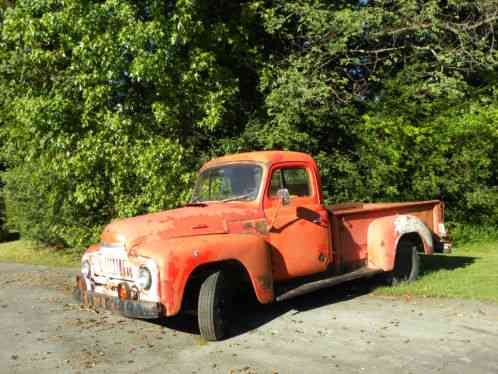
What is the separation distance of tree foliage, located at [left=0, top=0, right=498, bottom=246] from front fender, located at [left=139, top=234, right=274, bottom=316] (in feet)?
13.8

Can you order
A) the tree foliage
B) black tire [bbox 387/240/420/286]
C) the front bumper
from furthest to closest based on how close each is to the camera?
the tree foliage
black tire [bbox 387/240/420/286]
the front bumper

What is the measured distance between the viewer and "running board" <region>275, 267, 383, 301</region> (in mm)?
6066

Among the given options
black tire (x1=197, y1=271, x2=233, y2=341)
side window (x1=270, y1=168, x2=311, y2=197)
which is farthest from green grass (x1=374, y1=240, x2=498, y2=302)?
black tire (x1=197, y1=271, x2=233, y2=341)

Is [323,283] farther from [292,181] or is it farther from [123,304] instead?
[123,304]

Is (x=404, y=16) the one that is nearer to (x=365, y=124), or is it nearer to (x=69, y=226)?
(x=365, y=124)

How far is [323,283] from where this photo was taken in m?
6.50

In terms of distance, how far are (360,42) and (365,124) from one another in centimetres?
219

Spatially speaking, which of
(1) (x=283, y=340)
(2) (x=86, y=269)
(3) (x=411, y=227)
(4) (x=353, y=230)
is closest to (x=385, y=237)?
(4) (x=353, y=230)

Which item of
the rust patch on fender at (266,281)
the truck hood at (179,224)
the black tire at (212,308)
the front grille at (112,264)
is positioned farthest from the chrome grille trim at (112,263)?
the rust patch on fender at (266,281)

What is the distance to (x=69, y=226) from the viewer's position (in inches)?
488

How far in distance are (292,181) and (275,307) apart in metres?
1.68

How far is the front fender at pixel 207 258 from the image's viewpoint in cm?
509

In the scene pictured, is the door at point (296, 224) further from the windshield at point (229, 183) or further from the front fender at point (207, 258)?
the front fender at point (207, 258)

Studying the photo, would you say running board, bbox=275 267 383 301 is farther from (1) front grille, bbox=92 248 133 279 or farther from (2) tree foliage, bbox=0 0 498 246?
(2) tree foliage, bbox=0 0 498 246
